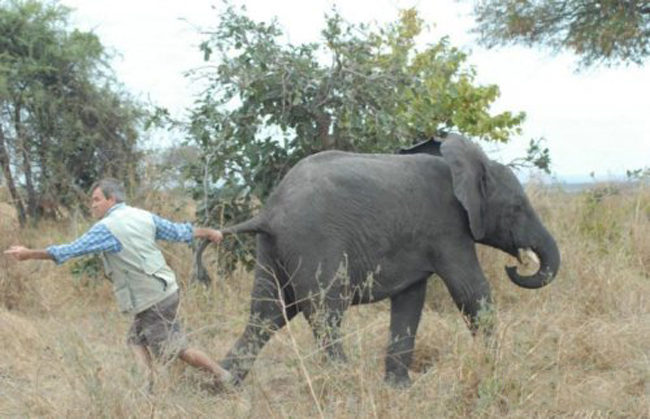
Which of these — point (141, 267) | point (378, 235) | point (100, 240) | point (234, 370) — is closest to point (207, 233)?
point (141, 267)

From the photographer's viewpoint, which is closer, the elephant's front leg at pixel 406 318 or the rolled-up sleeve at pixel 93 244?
the rolled-up sleeve at pixel 93 244

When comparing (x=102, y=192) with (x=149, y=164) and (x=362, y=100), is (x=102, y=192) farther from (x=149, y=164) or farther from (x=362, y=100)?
(x=149, y=164)

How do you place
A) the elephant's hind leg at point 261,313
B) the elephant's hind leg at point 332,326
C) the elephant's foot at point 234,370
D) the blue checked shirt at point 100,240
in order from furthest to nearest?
1. the elephant's hind leg at point 261,313
2. the elephant's foot at point 234,370
3. the blue checked shirt at point 100,240
4. the elephant's hind leg at point 332,326

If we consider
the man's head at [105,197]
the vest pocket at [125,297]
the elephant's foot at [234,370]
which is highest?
the man's head at [105,197]

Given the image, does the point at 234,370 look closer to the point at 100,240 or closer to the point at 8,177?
the point at 100,240

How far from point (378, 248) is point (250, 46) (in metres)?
2.60

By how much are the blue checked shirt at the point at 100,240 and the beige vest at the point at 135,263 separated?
0.04 m

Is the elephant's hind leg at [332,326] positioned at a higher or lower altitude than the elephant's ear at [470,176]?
lower

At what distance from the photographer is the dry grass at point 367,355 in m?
4.46

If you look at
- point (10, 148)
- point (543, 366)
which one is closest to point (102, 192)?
point (543, 366)

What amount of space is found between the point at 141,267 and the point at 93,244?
31 centimetres

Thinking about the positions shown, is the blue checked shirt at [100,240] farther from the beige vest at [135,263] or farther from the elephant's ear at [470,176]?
the elephant's ear at [470,176]

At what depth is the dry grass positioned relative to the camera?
446 cm

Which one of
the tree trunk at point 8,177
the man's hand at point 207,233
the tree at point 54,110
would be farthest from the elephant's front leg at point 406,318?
the tree at point 54,110
